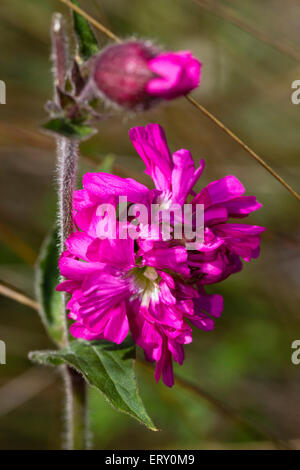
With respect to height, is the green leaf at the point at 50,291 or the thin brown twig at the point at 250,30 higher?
the thin brown twig at the point at 250,30

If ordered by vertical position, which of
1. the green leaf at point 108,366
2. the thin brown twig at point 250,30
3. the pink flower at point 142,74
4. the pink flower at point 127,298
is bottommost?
the green leaf at point 108,366

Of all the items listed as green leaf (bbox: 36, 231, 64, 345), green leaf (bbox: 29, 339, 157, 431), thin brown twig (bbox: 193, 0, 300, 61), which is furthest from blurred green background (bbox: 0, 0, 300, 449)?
green leaf (bbox: 29, 339, 157, 431)

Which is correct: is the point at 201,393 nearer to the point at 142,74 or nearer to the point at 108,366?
the point at 108,366

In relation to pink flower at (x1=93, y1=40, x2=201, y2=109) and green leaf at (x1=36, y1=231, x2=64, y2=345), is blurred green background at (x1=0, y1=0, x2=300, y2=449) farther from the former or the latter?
pink flower at (x1=93, y1=40, x2=201, y2=109)

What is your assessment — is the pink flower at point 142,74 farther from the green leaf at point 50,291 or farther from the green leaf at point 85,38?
the green leaf at point 50,291

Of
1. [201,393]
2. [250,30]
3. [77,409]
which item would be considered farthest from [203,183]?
[77,409]

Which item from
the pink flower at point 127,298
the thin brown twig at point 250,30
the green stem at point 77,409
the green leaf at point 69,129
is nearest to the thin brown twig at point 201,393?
the green stem at point 77,409

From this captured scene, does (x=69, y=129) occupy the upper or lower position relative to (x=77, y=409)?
upper
